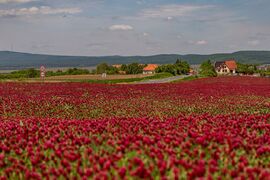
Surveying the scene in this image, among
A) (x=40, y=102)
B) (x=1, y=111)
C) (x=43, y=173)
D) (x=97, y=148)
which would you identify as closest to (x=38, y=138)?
(x=97, y=148)

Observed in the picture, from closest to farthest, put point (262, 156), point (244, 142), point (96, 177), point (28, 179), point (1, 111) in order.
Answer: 1. point (96, 177)
2. point (28, 179)
3. point (262, 156)
4. point (244, 142)
5. point (1, 111)

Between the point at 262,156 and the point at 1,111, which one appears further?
the point at 1,111

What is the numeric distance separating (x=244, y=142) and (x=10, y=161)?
3.10 meters

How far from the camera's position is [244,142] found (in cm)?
616

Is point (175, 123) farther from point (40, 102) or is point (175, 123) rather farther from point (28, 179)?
point (40, 102)

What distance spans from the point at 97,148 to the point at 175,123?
269 cm

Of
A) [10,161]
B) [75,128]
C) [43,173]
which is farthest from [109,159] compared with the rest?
[75,128]

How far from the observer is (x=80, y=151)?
6.09 metres

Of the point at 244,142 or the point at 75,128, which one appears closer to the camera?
the point at 244,142

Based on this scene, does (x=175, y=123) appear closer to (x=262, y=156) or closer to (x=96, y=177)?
(x=262, y=156)

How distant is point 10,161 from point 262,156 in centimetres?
321

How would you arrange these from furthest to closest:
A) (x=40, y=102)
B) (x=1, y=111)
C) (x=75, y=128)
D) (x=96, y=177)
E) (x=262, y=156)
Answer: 1. (x=40, y=102)
2. (x=1, y=111)
3. (x=75, y=128)
4. (x=262, y=156)
5. (x=96, y=177)

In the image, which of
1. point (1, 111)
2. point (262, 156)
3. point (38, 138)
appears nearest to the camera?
point (262, 156)

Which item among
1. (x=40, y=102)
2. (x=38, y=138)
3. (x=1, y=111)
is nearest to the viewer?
(x=38, y=138)
